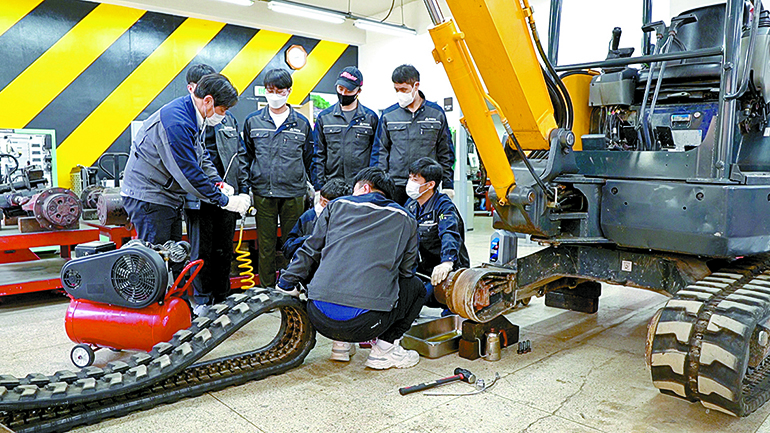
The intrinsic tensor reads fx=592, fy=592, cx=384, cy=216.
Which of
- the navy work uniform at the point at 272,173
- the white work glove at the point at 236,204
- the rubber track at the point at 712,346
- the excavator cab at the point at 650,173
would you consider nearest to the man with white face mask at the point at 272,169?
the navy work uniform at the point at 272,173

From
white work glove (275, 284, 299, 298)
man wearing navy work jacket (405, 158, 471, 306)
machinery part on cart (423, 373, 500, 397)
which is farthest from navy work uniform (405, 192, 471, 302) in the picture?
white work glove (275, 284, 299, 298)

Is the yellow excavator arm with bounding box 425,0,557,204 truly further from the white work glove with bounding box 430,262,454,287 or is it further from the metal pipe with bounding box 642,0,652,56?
the metal pipe with bounding box 642,0,652,56

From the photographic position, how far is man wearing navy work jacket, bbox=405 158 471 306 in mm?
3633

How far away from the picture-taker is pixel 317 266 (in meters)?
3.23

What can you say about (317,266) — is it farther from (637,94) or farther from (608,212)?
(637,94)

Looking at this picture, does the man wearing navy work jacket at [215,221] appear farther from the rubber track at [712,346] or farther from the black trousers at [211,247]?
the rubber track at [712,346]

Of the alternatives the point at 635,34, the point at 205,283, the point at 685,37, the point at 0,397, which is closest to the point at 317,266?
the point at 205,283

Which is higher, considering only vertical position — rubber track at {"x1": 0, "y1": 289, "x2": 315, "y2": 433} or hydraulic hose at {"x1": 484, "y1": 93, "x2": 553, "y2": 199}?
hydraulic hose at {"x1": 484, "y1": 93, "x2": 553, "y2": 199}

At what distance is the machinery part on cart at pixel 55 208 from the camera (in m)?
4.61

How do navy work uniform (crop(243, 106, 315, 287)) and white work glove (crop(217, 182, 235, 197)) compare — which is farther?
navy work uniform (crop(243, 106, 315, 287))

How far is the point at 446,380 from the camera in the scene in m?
2.89

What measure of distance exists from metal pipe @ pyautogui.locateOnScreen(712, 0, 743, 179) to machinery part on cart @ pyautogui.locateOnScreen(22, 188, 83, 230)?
14.9 ft

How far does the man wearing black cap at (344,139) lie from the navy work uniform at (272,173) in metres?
0.16

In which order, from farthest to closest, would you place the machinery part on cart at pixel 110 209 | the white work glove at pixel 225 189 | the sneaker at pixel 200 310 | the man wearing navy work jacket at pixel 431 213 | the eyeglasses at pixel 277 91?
the machinery part on cart at pixel 110 209 → the eyeglasses at pixel 277 91 → the sneaker at pixel 200 310 → the white work glove at pixel 225 189 → the man wearing navy work jacket at pixel 431 213
